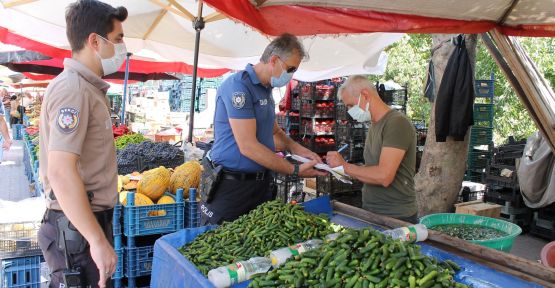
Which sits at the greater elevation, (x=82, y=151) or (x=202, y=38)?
(x=202, y=38)

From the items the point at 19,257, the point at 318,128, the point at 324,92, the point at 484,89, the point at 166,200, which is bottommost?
the point at 19,257

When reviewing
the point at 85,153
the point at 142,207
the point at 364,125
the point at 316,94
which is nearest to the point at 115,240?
the point at 142,207

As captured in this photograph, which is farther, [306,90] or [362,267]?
[306,90]

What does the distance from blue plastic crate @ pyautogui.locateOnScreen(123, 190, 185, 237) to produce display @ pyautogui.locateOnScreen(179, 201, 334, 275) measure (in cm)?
119

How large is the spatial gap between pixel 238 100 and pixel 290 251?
4.18 ft

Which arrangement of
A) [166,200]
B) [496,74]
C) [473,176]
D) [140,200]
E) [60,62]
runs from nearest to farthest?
[140,200], [166,200], [473,176], [60,62], [496,74]

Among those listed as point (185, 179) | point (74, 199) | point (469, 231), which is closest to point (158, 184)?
point (185, 179)

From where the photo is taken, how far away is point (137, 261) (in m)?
3.70

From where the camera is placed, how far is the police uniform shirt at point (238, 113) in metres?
3.12

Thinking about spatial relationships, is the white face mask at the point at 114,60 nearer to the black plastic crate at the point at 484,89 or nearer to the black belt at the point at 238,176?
the black belt at the point at 238,176

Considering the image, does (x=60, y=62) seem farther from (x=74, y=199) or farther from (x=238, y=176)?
→ (x=74, y=199)

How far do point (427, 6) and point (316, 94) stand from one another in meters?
8.45

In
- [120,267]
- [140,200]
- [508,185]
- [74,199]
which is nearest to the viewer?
[74,199]

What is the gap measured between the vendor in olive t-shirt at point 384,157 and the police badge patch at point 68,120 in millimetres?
2024
